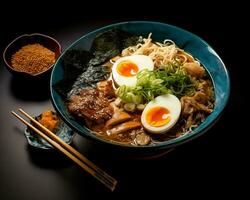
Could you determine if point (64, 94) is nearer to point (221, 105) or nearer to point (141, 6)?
point (221, 105)

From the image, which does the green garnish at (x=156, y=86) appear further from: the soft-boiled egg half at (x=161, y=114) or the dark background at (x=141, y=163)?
the dark background at (x=141, y=163)

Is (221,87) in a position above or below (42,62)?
above

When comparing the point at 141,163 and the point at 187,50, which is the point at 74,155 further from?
the point at 187,50

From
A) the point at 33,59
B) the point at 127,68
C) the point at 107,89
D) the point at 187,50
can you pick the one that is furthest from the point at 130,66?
the point at 33,59

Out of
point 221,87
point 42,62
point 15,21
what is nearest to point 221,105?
point 221,87

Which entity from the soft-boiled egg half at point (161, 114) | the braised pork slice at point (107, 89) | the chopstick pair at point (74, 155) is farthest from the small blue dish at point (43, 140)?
the soft-boiled egg half at point (161, 114)

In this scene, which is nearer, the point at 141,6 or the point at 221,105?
the point at 221,105

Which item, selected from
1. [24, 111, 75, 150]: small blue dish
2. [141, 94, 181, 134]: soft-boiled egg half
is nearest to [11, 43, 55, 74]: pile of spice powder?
[24, 111, 75, 150]: small blue dish
